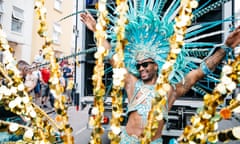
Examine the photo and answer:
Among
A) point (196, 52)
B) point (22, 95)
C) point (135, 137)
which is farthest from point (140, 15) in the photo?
point (22, 95)

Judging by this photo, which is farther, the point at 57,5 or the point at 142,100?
the point at 57,5

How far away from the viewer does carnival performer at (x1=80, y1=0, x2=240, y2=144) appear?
4.02 ft

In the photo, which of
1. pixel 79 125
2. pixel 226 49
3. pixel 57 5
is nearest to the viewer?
pixel 226 49

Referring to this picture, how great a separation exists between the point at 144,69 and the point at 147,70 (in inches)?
0.6

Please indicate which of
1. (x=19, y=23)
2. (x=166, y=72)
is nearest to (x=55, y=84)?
(x=166, y=72)

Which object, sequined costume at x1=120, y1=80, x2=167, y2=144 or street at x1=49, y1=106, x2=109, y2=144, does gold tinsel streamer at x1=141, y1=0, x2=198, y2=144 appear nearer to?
sequined costume at x1=120, y1=80, x2=167, y2=144

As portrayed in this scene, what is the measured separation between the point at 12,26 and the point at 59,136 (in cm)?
1181

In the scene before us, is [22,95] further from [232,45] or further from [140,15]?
[232,45]

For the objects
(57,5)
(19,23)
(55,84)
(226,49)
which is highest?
(57,5)

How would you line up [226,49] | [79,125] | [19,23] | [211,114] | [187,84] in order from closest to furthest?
[211,114], [226,49], [187,84], [79,125], [19,23]

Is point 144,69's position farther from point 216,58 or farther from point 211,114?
point 211,114

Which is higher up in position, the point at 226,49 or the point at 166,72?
the point at 226,49

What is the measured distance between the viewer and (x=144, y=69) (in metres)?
1.41

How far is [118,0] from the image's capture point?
0.70 metres
